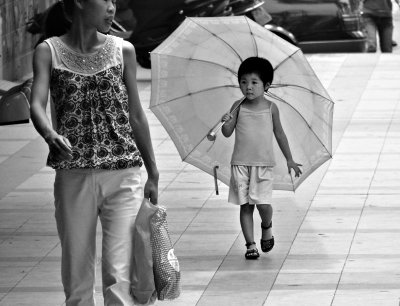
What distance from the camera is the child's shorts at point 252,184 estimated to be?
8.51 meters

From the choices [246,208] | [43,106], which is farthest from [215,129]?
[43,106]

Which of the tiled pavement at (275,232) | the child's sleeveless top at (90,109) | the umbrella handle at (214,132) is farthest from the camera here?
the umbrella handle at (214,132)

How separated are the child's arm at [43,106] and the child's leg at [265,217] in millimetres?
3010

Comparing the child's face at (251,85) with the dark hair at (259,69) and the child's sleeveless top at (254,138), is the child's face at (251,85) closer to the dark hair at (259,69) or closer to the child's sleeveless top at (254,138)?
the dark hair at (259,69)

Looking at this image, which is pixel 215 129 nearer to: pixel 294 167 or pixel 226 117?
pixel 226 117

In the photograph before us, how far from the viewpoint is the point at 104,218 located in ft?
19.3

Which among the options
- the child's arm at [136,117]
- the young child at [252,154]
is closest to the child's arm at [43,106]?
the child's arm at [136,117]

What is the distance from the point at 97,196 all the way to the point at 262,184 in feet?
9.14

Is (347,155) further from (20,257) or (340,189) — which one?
(20,257)

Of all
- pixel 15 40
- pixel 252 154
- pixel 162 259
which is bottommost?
pixel 15 40

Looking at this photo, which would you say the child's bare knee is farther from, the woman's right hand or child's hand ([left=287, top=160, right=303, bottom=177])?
the woman's right hand

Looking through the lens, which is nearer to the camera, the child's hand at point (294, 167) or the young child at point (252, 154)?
the young child at point (252, 154)

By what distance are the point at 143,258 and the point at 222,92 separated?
3.22m

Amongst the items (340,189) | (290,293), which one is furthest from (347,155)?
(290,293)
